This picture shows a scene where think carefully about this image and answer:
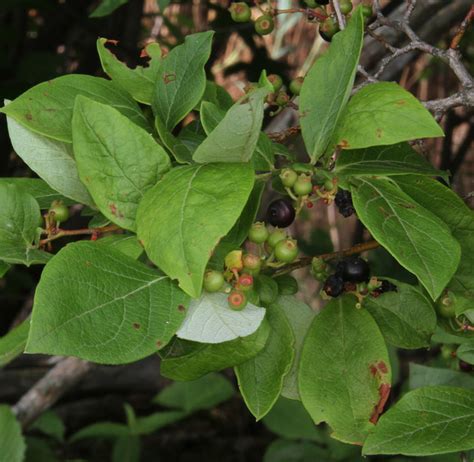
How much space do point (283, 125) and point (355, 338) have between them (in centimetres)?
94

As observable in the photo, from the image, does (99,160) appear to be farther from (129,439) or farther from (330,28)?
(129,439)

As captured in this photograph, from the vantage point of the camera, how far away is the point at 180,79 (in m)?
0.86

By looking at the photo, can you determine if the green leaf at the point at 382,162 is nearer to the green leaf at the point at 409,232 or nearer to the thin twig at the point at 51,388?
the green leaf at the point at 409,232

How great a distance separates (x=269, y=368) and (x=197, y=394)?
1.60m

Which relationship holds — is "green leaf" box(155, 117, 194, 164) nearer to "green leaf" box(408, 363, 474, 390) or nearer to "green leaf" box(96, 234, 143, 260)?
"green leaf" box(96, 234, 143, 260)

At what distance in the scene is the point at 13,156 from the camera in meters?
2.43

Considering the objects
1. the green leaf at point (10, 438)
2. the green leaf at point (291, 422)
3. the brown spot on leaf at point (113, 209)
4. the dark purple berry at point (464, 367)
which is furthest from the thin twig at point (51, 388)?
the brown spot on leaf at point (113, 209)

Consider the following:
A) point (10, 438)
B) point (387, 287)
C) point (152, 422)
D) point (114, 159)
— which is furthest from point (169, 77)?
point (152, 422)

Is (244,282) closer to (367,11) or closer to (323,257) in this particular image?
(323,257)

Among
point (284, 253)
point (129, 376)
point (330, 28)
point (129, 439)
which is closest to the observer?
point (284, 253)

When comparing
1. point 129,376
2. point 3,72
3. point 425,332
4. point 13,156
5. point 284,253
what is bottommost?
point 129,376

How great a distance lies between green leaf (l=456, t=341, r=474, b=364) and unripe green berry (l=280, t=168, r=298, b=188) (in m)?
0.27

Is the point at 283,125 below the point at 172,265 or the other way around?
below

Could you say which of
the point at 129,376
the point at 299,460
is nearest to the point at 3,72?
the point at 129,376
